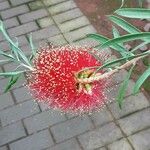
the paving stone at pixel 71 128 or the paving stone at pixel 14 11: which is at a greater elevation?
the paving stone at pixel 14 11

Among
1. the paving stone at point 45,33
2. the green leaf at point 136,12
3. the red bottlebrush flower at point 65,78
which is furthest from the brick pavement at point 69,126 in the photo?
the green leaf at point 136,12

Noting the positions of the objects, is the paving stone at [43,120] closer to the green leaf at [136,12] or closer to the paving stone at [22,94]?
the paving stone at [22,94]

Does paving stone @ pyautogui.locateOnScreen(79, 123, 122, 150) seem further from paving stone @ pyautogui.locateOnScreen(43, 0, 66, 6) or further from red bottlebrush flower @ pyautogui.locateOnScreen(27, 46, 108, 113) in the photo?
paving stone @ pyautogui.locateOnScreen(43, 0, 66, 6)

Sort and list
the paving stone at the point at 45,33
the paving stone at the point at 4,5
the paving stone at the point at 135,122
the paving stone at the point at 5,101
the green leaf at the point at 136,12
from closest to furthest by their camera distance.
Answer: the green leaf at the point at 136,12, the paving stone at the point at 135,122, the paving stone at the point at 5,101, the paving stone at the point at 45,33, the paving stone at the point at 4,5

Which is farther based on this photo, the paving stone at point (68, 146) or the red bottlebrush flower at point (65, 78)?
the paving stone at point (68, 146)

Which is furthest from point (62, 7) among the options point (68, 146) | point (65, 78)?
point (65, 78)
